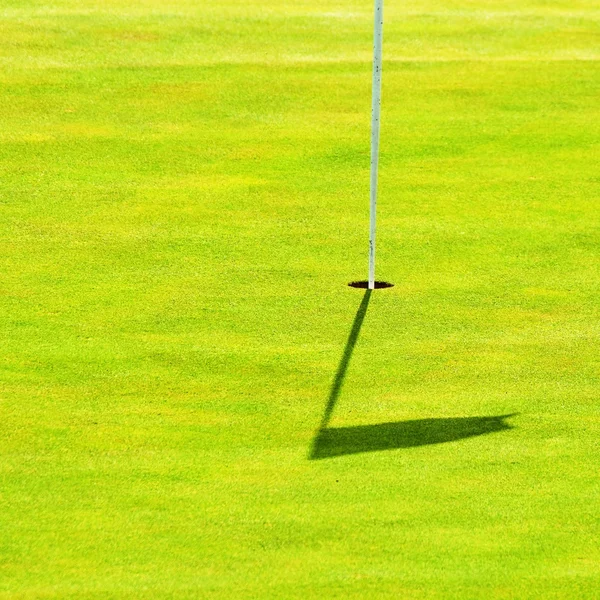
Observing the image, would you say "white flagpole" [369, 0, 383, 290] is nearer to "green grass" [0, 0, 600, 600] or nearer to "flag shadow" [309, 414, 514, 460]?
"green grass" [0, 0, 600, 600]

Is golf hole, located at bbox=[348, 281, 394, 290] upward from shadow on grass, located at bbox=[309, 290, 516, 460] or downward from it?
upward

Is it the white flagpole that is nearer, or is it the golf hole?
the white flagpole

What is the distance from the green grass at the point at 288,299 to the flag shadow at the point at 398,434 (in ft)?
0.37

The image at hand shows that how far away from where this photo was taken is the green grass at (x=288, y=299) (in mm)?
8211

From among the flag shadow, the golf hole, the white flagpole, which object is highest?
the white flagpole

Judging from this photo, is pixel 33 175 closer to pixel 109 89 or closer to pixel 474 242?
pixel 109 89

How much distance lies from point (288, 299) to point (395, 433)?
11.3 feet

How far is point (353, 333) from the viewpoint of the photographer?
12.3 meters

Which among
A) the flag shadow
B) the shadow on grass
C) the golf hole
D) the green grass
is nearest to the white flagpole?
the golf hole

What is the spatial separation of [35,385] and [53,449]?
138cm

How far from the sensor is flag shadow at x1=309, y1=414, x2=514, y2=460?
9.72 metres

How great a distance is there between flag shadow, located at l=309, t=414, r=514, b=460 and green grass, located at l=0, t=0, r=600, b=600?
11 centimetres

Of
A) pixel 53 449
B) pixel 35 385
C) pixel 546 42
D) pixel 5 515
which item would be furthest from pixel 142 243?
pixel 546 42

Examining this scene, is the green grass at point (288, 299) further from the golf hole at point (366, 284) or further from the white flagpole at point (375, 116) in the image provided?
the white flagpole at point (375, 116)
